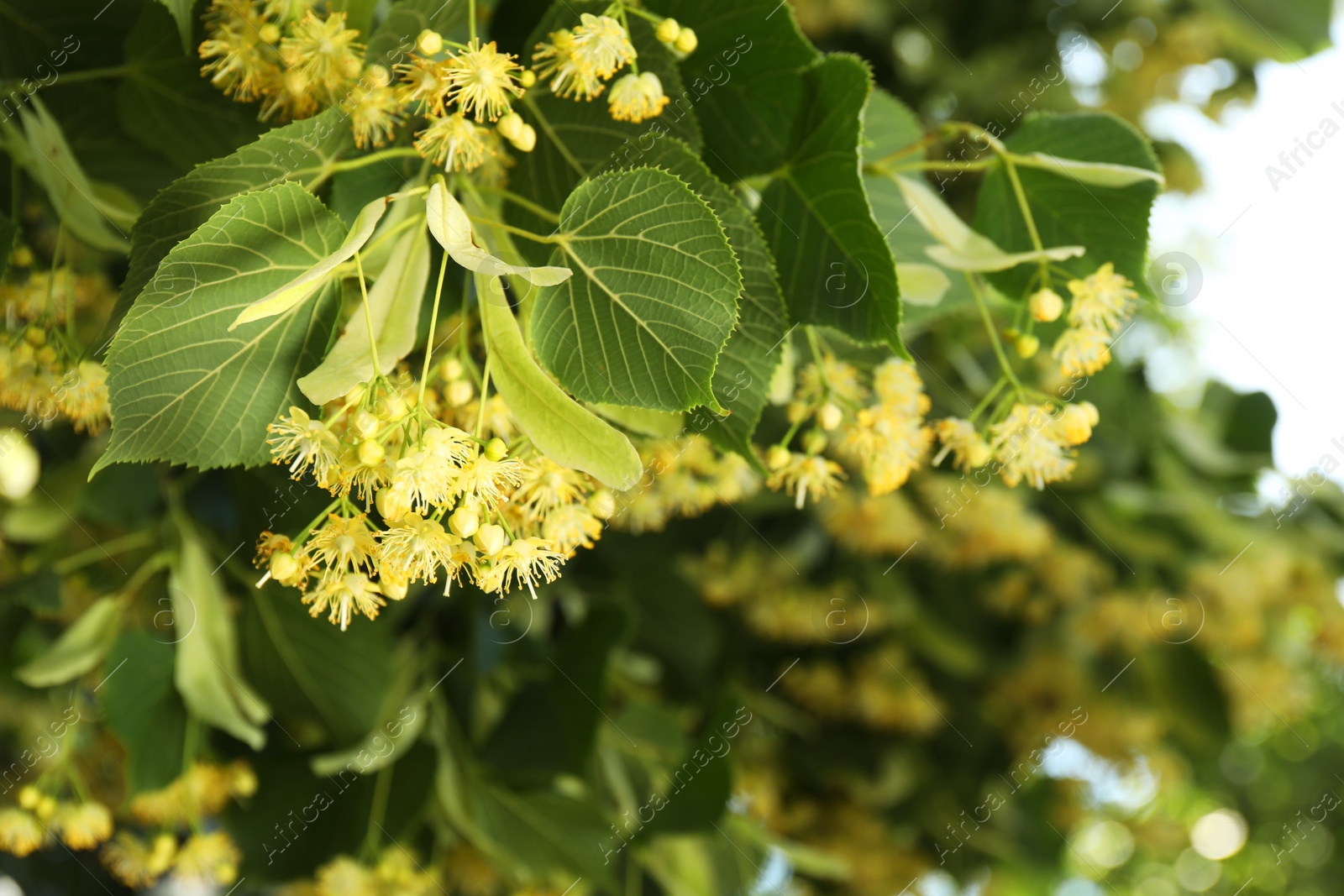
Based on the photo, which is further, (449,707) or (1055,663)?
A: (1055,663)

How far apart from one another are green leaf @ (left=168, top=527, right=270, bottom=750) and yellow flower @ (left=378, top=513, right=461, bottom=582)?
1.68ft

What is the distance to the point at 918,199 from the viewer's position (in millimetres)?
596

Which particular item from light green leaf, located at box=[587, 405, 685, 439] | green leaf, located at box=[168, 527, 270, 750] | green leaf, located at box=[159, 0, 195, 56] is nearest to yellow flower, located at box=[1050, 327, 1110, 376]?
light green leaf, located at box=[587, 405, 685, 439]

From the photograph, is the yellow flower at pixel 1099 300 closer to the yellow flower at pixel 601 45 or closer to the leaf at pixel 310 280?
the yellow flower at pixel 601 45

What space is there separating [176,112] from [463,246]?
0.41 m

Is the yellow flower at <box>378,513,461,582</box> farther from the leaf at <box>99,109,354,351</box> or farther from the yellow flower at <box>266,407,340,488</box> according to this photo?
the leaf at <box>99,109,354,351</box>

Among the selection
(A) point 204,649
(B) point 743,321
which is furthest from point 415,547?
(A) point 204,649

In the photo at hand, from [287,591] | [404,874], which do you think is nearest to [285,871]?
[404,874]

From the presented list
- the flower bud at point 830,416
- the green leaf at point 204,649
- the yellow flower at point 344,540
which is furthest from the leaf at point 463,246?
the green leaf at point 204,649

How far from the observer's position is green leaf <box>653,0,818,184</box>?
1.86 feet

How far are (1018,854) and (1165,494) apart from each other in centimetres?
83

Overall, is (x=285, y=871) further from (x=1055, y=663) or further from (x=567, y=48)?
(x=1055, y=663)

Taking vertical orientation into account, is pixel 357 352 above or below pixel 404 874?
above

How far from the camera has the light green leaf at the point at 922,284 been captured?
2.03 ft
